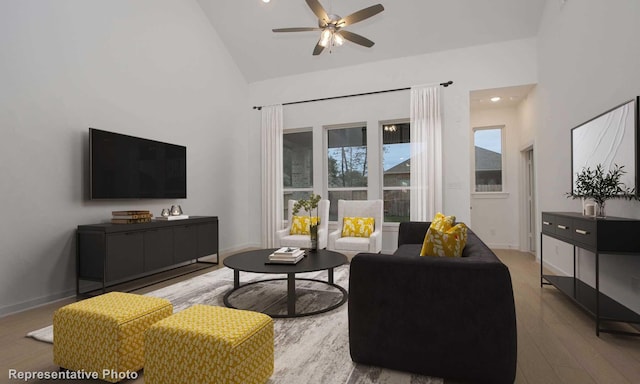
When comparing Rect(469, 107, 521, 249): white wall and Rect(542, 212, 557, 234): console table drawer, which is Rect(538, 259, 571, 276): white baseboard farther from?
Rect(469, 107, 521, 249): white wall

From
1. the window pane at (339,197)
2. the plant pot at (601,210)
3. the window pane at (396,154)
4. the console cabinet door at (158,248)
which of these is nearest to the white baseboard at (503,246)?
the window pane at (396,154)

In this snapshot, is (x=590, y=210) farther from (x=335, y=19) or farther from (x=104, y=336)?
(x=104, y=336)

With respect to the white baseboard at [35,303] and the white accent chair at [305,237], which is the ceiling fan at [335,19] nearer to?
the white accent chair at [305,237]

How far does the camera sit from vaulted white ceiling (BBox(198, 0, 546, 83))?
439cm

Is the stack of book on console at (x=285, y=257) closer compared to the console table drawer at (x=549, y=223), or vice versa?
the stack of book on console at (x=285, y=257)

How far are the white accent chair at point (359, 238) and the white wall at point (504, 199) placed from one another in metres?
2.44

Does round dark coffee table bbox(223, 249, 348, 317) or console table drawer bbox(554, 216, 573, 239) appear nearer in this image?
round dark coffee table bbox(223, 249, 348, 317)

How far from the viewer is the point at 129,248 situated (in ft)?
10.8

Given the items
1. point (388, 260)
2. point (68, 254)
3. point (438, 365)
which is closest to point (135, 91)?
point (68, 254)

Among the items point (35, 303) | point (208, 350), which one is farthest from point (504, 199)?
point (35, 303)

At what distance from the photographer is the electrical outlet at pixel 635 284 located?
2367mm

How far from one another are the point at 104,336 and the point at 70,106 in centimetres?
A: 266

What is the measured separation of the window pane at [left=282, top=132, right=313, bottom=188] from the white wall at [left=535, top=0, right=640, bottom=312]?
11.7ft

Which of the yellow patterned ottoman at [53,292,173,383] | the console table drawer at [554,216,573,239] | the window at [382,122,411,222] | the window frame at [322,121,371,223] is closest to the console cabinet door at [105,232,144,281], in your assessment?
the yellow patterned ottoman at [53,292,173,383]
